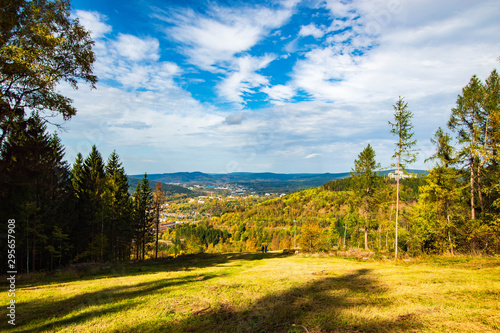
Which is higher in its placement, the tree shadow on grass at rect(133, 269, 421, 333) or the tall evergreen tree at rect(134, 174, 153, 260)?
the tree shadow on grass at rect(133, 269, 421, 333)

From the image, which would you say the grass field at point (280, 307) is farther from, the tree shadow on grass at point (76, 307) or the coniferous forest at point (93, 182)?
the coniferous forest at point (93, 182)

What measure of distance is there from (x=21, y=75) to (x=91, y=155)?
1229 inches

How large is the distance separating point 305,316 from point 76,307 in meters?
8.04

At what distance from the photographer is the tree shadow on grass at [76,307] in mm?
6656

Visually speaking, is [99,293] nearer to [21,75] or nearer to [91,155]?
[21,75]

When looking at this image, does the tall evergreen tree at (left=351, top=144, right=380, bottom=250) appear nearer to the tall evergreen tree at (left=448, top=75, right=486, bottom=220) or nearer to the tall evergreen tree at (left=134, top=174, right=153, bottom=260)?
the tall evergreen tree at (left=448, top=75, right=486, bottom=220)

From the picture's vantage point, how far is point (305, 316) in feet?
21.2

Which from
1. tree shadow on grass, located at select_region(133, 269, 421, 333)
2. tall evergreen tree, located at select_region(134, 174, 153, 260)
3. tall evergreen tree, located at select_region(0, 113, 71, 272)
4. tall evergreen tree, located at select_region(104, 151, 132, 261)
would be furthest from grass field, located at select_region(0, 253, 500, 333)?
tall evergreen tree, located at select_region(134, 174, 153, 260)

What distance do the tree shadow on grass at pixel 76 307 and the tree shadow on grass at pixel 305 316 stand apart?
2.39 m

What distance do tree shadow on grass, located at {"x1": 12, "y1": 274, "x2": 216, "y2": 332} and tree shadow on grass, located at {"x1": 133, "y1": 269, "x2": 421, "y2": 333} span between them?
2386mm

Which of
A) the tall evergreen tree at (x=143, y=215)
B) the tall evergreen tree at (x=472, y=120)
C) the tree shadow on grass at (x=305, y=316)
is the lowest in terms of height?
the tall evergreen tree at (x=143, y=215)

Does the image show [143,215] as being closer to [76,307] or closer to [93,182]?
[93,182]

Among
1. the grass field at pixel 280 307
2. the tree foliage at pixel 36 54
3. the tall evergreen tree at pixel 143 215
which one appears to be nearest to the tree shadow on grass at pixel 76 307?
the grass field at pixel 280 307

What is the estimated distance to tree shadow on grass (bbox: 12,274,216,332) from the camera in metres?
6.66
